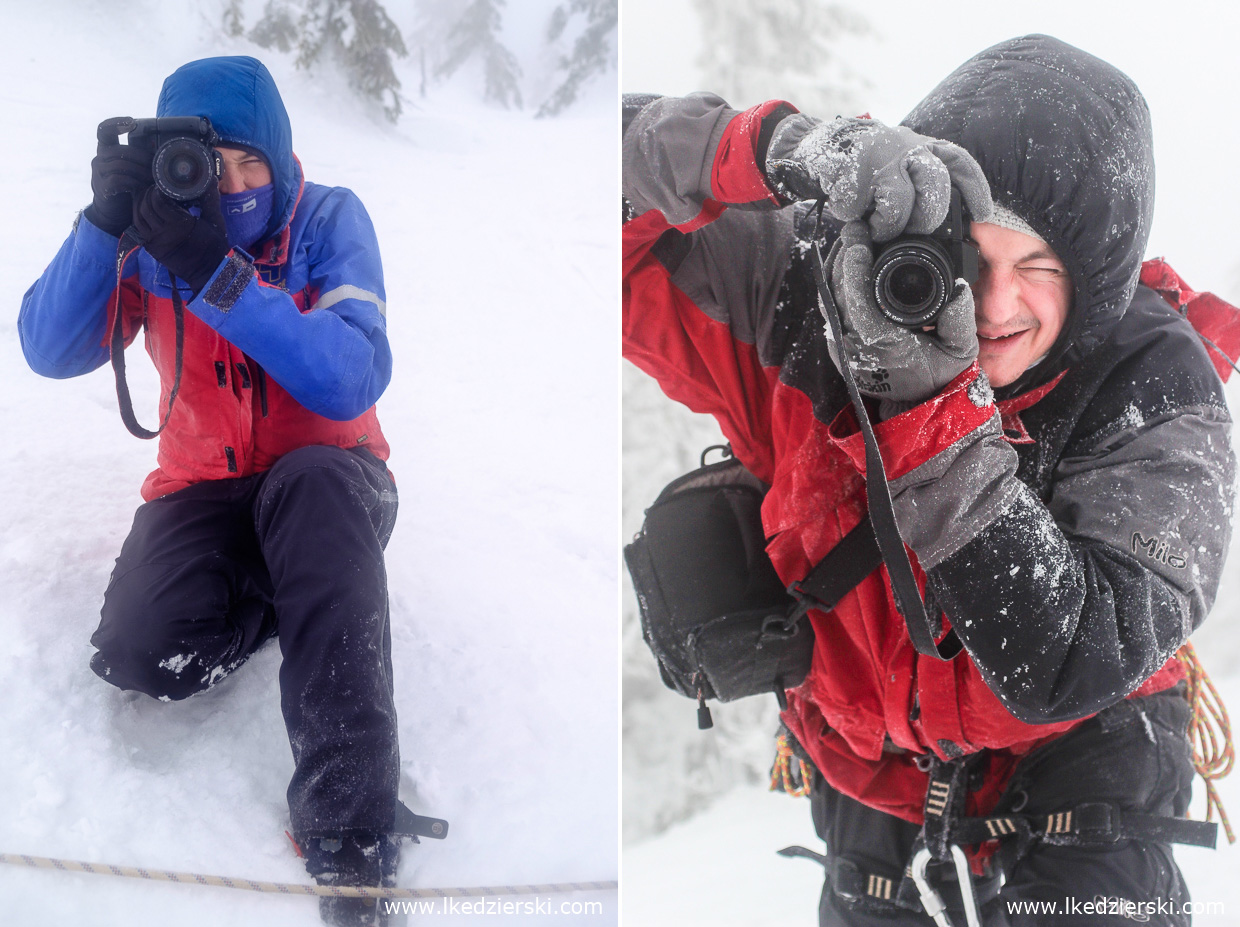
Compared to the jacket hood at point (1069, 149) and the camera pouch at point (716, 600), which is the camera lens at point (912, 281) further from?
the camera pouch at point (716, 600)

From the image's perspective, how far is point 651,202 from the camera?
94 centimetres

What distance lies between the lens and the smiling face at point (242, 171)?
1068mm

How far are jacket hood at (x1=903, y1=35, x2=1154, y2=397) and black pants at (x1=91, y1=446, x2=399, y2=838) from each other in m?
0.81

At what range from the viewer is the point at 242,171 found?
1.08 metres

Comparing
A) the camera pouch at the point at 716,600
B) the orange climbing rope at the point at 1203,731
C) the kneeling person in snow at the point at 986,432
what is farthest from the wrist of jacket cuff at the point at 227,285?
the orange climbing rope at the point at 1203,731

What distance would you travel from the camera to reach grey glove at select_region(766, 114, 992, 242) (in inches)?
28.5

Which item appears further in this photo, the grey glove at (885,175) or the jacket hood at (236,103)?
the jacket hood at (236,103)

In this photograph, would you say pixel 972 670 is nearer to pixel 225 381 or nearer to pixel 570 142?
pixel 225 381

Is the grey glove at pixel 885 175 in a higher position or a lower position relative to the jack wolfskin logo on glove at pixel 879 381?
higher

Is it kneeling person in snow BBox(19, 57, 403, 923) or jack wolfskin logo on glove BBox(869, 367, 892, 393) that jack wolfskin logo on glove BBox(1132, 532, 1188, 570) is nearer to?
jack wolfskin logo on glove BBox(869, 367, 892, 393)

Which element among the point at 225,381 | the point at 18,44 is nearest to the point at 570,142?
the point at 18,44

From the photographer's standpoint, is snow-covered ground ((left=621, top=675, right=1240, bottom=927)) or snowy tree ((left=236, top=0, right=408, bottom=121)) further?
snowy tree ((left=236, top=0, right=408, bottom=121))

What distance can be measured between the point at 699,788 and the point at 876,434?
212cm

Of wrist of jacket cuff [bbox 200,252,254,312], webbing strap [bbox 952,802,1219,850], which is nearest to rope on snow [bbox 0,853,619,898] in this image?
wrist of jacket cuff [bbox 200,252,254,312]
